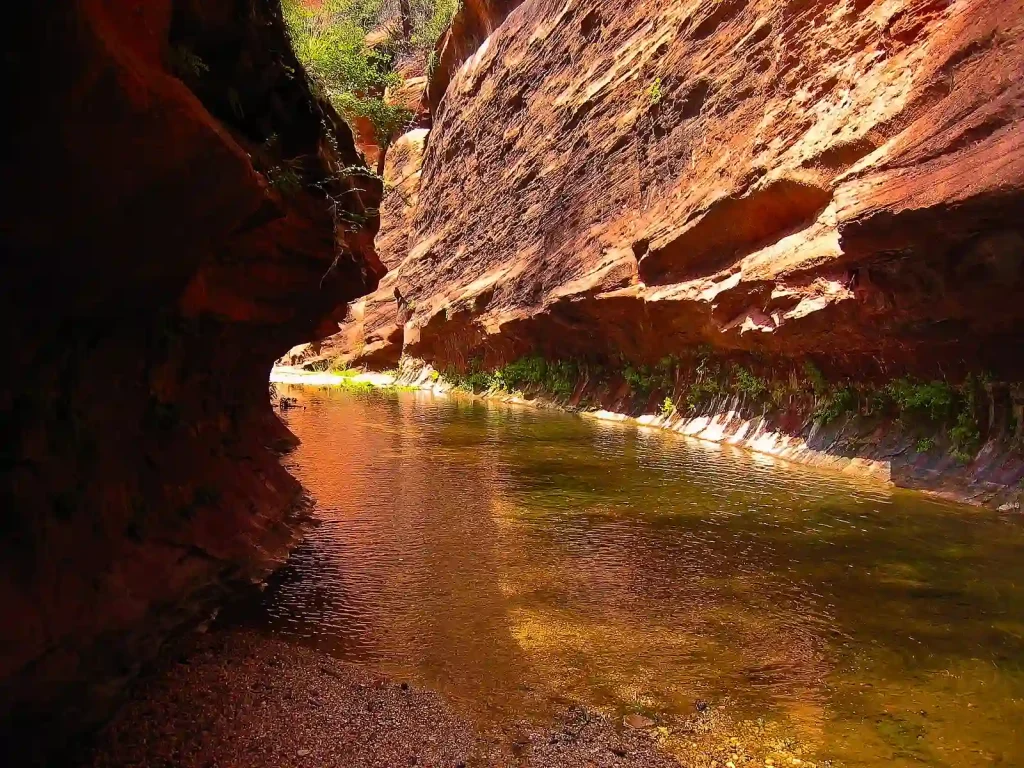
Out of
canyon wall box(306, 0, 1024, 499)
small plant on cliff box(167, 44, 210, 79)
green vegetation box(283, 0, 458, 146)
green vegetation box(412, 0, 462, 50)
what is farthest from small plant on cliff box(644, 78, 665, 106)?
green vegetation box(412, 0, 462, 50)

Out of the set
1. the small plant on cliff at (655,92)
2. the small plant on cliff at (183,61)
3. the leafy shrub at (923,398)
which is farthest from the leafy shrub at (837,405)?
the small plant on cliff at (183,61)

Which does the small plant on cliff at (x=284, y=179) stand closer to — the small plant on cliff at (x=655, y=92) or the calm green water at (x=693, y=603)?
the calm green water at (x=693, y=603)

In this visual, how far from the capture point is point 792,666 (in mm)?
4406

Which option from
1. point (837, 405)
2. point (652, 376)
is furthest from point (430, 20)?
point (837, 405)

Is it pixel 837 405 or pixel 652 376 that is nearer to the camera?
pixel 837 405

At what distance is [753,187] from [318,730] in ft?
41.0

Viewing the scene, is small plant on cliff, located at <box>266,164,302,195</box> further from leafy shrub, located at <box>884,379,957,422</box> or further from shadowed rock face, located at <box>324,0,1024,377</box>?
leafy shrub, located at <box>884,379,957,422</box>

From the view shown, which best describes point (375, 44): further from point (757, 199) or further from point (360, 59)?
point (757, 199)

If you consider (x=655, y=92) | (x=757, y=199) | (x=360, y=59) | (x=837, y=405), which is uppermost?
(x=360, y=59)

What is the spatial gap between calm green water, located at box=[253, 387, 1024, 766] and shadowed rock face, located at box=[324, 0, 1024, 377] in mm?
2938

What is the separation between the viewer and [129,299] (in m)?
4.00

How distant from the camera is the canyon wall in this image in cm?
852

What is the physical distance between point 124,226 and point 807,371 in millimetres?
11659

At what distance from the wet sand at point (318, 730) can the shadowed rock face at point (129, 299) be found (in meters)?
0.26
